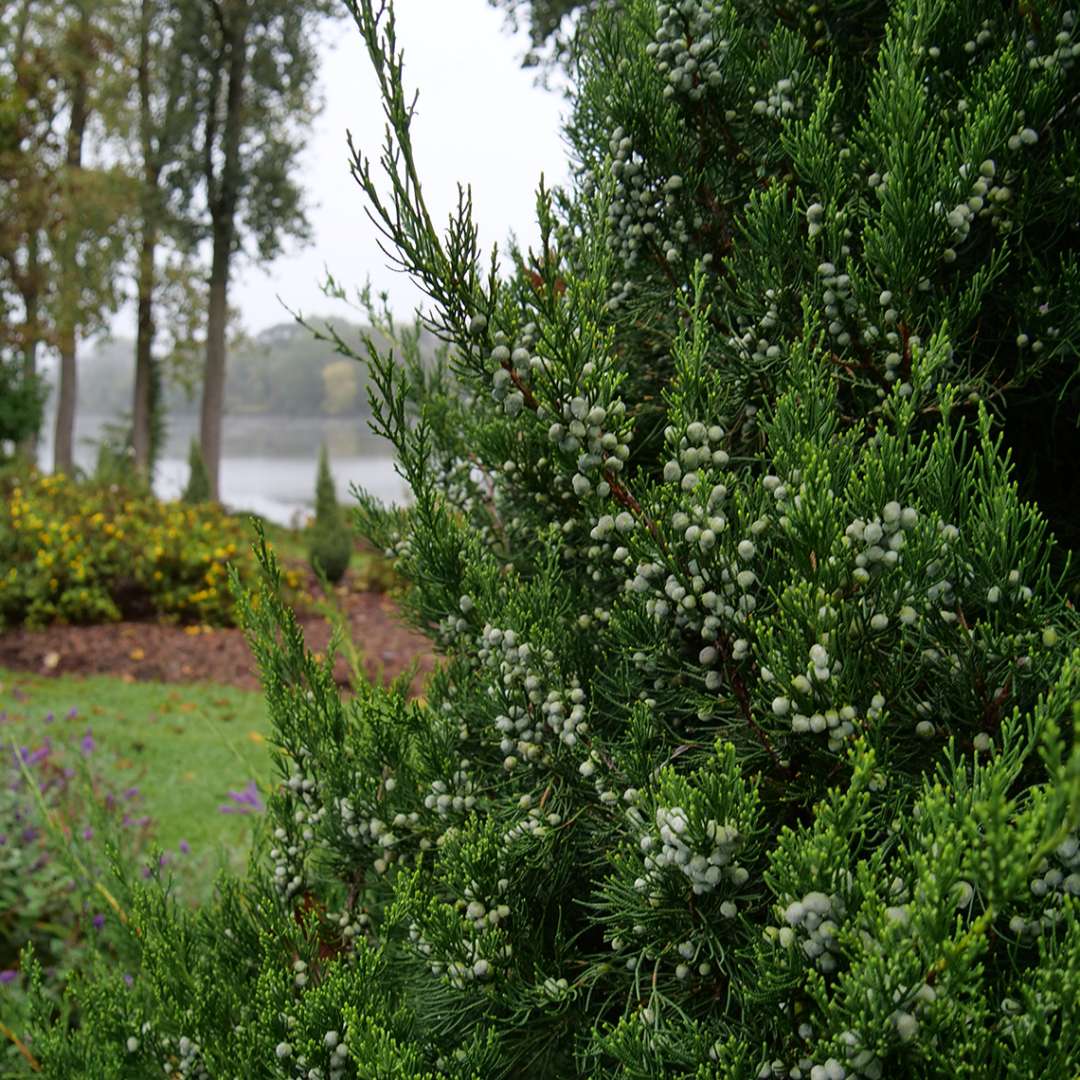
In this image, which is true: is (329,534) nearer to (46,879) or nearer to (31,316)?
(31,316)

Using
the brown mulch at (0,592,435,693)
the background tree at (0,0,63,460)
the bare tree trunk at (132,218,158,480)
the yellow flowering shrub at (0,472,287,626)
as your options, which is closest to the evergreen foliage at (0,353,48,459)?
the background tree at (0,0,63,460)

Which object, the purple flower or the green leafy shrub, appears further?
the purple flower

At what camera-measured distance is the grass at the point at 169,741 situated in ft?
21.0

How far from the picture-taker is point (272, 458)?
6638 centimetres

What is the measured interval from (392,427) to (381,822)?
32.7 inches

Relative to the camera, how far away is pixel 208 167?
2427 centimetres

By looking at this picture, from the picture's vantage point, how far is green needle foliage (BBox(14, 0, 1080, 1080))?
1.23 metres

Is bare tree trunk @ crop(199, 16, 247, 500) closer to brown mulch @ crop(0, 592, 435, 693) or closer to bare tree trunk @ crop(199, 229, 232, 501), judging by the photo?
bare tree trunk @ crop(199, 229, 232, 501)

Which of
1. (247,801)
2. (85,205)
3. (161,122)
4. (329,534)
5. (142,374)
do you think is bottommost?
(247,801)

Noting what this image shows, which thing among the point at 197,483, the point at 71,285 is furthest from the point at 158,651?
the point at 71,285

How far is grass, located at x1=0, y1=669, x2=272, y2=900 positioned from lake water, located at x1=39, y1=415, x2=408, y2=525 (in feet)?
41.1

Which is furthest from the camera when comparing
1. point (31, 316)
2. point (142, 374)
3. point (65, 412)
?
point (142, 374)

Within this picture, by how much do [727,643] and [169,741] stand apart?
28.9ft

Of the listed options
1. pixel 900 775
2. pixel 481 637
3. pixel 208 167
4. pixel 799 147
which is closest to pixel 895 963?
pixel 900 775
